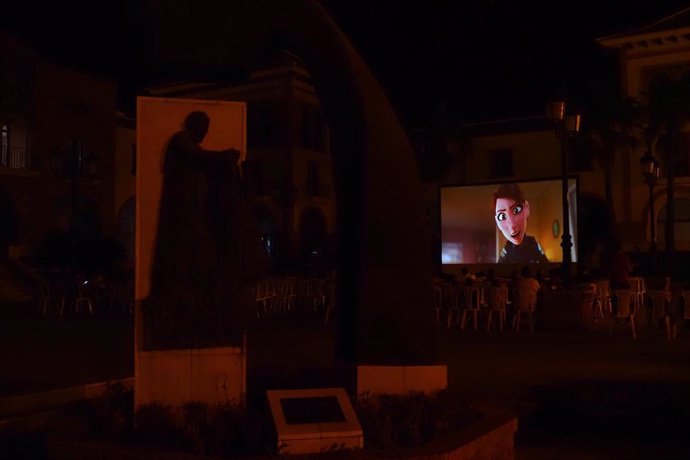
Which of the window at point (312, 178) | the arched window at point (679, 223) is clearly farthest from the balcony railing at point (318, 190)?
the arched window at point (679, 223)

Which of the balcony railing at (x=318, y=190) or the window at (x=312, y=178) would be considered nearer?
the balcony railing at (x=318, y=190)

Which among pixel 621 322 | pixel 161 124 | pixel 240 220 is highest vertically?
pixel 161 124

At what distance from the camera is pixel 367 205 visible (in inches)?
239

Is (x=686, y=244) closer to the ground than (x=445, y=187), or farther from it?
closer to the ground

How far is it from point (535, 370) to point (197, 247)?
5144 mm

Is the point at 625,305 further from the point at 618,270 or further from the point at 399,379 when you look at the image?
the point at 399,379

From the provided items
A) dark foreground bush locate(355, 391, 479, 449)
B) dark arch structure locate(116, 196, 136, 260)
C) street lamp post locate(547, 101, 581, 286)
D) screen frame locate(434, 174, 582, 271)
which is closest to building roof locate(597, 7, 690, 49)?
screen frame locate(434, 174, 582, 271)

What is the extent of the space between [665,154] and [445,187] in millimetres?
11991

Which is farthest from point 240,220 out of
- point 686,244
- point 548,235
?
point 686,244

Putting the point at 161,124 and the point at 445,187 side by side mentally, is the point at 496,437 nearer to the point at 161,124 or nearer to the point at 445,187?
the point at 161,124

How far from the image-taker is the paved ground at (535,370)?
6.18 meters

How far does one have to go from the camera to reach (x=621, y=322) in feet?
51.3

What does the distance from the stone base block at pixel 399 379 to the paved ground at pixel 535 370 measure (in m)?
0.43

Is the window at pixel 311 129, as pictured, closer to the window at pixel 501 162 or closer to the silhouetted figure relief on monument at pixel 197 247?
the window at pixel 501 162
